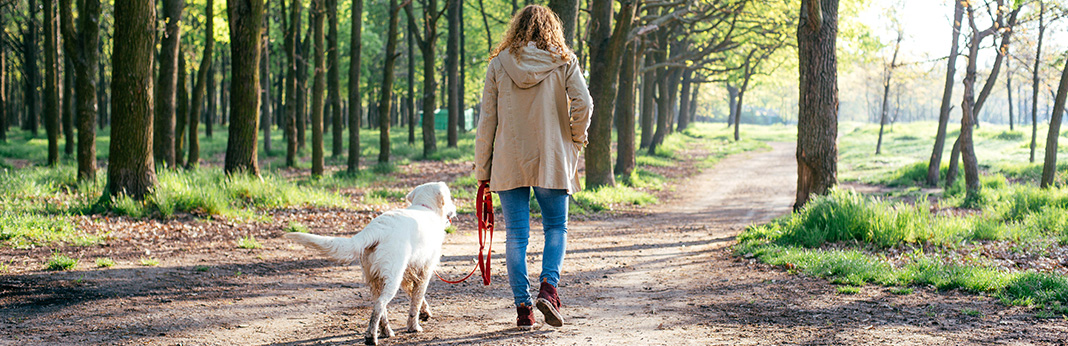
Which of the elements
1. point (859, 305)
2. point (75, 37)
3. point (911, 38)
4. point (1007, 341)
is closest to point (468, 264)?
point (859, 305)

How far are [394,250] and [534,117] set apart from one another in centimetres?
115

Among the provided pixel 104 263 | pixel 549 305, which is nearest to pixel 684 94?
pixel 104 263

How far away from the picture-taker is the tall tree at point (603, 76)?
42.4 feet

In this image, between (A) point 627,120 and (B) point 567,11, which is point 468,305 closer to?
(B) point 567,11

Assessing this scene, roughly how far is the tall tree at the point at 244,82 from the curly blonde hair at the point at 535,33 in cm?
843

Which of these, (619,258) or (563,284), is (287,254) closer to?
(563,284)

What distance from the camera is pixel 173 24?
12742mm

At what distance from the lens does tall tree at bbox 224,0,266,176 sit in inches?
437

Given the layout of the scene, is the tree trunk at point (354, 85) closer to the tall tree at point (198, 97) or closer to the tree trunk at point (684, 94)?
the tall tree at point (198, 97)

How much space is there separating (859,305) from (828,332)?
3.01 feet

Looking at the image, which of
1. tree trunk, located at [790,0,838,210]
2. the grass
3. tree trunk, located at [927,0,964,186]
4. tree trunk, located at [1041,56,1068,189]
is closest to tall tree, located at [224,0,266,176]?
the grass

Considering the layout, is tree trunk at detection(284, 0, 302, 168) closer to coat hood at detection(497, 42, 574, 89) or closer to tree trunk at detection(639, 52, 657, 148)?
tree trunk at detection(639, 52, 657, 148)

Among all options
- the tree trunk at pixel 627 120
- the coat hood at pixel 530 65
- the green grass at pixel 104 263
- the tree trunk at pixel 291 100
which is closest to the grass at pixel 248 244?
the green grass at pixel 104 263

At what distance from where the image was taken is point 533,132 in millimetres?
4070
